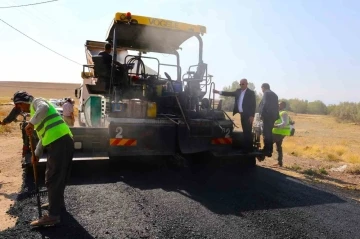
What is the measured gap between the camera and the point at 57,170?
362 centimetres

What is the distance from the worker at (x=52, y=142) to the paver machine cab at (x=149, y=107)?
1.34 m

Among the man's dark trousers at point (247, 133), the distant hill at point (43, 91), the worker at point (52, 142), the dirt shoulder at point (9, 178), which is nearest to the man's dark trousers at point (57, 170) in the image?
the worker at point (52, 142)

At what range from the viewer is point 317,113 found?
52344mm

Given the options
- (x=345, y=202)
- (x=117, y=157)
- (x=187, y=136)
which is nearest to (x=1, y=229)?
(x=117, y=157)

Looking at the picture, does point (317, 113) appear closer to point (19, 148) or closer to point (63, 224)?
point (19, 148)

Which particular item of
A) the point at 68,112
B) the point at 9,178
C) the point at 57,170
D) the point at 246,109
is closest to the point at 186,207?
the point at 57,170

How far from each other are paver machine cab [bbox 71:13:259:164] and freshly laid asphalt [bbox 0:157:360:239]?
0.46 metres

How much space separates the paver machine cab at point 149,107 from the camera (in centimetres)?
523

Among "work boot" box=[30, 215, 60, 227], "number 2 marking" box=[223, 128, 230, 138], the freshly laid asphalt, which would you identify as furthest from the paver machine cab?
"work boot" box=[30, 215, 60, 227]

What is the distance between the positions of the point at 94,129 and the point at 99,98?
1479 mm

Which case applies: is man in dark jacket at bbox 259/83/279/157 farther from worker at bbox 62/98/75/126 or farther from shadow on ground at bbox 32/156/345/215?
worker at bbox 62/98/75/126

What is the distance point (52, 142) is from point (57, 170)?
1.07ft

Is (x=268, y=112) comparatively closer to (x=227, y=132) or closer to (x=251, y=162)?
(x=251, y=162)

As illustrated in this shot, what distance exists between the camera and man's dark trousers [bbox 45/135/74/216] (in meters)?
3.56
